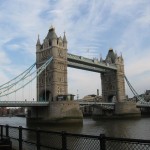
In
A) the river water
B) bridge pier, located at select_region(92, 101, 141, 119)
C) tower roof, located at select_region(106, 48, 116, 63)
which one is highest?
tower roof, located at select_region(106, 48, 116, 63)

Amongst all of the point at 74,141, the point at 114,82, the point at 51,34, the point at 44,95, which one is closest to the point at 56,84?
the point at 44,95

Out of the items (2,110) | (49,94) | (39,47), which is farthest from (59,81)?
(2,110)

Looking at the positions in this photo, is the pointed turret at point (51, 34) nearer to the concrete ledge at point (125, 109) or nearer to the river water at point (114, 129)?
the river water at point (114, 129)

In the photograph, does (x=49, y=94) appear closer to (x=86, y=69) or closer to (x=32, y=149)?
(x=86, y=69)

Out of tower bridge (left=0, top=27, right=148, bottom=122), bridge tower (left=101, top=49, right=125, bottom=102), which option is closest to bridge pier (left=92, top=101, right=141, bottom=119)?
tower bridge (left=0, top=27, right=148, bottom=122)

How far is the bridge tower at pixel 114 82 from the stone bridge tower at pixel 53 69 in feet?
75.5

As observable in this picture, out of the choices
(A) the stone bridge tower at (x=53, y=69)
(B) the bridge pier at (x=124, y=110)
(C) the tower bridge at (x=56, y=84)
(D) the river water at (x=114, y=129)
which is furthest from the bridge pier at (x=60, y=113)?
(B) the bridge pier at (x=124, y=110)

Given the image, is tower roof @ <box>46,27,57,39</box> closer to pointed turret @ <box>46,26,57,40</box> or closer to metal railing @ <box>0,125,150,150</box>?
pointed turret @ <box>46,26,57,40</box>

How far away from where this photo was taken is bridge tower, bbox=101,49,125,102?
256 ft

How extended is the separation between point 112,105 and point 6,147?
62218 millimetres

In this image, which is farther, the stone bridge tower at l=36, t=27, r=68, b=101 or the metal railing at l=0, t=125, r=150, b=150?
the stone bridge tower at l=36, t=27, r=68, b=101

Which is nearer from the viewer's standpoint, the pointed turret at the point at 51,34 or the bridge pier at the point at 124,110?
the pointed turret at the point at 51,34

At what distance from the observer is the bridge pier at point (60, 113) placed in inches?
1897

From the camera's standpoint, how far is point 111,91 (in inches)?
3137
